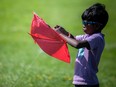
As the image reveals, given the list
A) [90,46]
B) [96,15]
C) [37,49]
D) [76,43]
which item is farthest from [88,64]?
[37,49]

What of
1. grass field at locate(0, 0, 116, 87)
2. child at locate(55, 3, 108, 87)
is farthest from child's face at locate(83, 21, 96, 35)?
grass field at locate(0, 0, 116, 87)

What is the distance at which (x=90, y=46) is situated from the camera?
20.0 feet

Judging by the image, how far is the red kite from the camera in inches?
253

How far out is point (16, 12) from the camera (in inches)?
750

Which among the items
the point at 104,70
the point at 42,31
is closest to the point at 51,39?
the point at 42,31

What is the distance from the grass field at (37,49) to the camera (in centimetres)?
915

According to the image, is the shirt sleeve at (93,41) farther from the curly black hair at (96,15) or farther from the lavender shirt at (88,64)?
the curly black hair at (96,15)

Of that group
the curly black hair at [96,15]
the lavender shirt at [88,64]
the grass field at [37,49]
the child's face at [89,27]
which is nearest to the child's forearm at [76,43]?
the lavender shirt at [88,64]

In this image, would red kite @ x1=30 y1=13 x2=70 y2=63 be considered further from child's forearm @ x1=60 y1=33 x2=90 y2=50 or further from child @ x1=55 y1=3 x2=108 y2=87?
child's forearm @ x1=60 y1=33 x2=90 y2=50

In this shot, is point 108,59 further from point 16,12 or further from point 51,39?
point 16,12

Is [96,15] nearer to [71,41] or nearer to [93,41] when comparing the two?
[93,41]

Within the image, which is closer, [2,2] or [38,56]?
[38,56]

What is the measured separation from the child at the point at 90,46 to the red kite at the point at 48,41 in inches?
6.2

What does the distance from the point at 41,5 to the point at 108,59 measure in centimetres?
853
